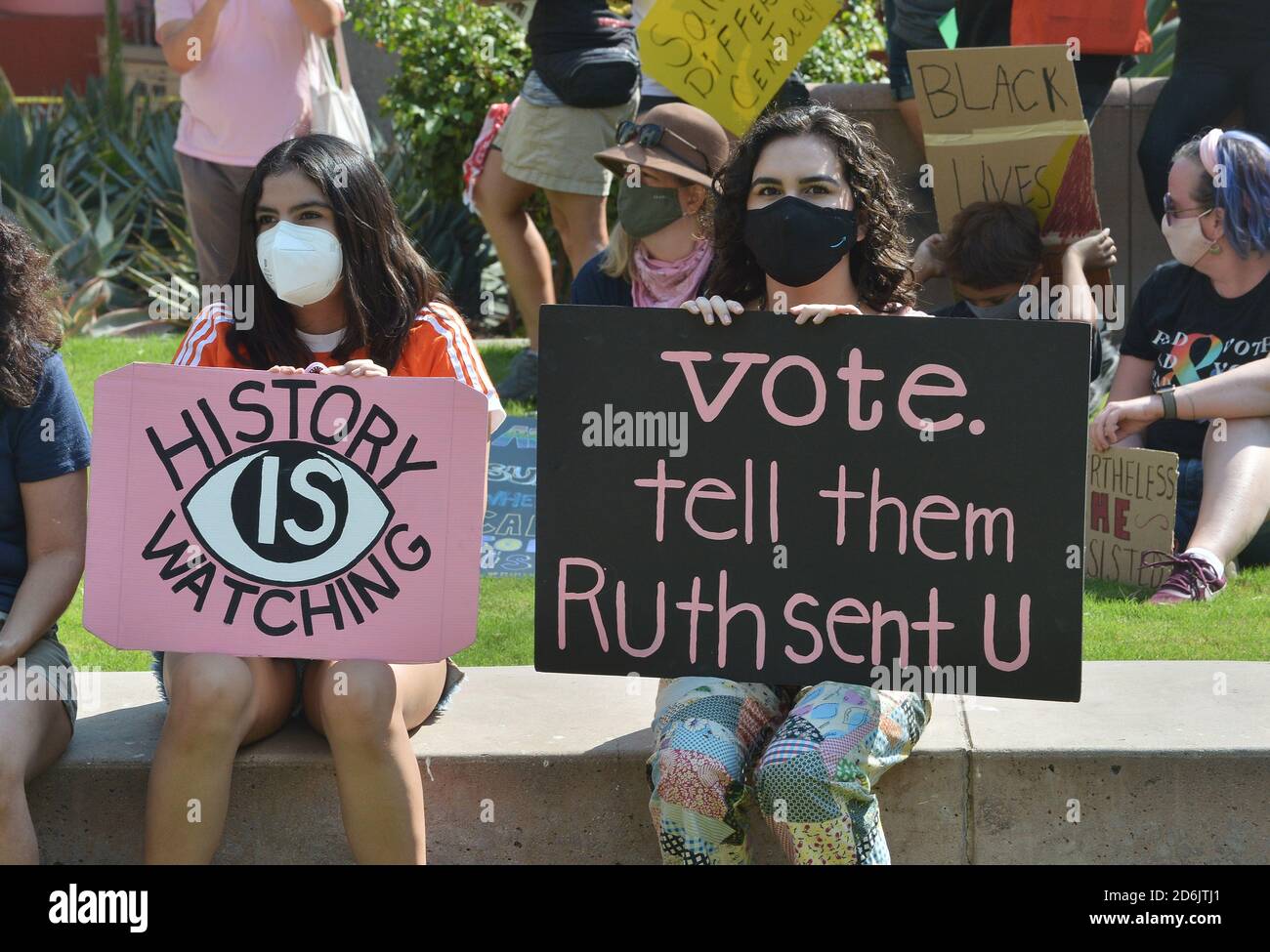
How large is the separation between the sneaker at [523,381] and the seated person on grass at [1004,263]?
68.1 inches

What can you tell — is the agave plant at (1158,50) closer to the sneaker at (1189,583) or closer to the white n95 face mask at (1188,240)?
the white n95 face mask at (1188,240)

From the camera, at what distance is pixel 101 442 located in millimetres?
2992

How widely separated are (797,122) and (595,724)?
1252mm

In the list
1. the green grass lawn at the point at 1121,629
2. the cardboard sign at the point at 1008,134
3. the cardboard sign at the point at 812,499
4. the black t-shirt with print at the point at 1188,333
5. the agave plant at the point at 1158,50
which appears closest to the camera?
the cardboard sign at the point at 812,499

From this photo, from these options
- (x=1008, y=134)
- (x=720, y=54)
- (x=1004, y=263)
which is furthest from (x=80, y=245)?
(x=1004, y=263)

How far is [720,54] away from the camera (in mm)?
4605

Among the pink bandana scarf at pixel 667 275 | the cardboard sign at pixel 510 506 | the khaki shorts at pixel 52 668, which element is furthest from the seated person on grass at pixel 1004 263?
the khaki shorts at pixel 52 668

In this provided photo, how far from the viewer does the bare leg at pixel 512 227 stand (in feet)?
20.1

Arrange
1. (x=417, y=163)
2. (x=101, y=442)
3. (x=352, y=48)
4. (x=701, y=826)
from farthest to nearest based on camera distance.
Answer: (x=352, y=48) → (x=417, y=163) → (x=101, y=442) → (x=701, y=826)

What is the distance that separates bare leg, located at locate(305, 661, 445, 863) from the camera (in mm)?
2795

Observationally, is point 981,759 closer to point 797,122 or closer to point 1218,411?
point 797,122

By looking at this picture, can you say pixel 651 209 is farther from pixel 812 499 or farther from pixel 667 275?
pixel 812 499

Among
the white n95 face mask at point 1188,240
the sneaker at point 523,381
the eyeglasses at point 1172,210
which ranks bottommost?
the sneaker at point 523,381

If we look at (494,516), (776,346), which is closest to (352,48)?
(494,516)
